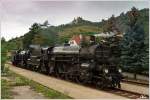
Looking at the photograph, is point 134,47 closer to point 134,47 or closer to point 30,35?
point 134,47

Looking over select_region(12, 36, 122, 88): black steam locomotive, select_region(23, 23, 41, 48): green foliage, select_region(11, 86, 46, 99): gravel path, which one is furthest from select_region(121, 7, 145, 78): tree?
select_region(23, 23, 41, 48): green foliage

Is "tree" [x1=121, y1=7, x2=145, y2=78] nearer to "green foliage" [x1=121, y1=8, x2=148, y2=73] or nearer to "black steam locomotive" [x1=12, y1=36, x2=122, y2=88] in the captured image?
"green foliage" [x1=121, y1=8, x2=148, y2=73]

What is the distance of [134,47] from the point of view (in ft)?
94.7

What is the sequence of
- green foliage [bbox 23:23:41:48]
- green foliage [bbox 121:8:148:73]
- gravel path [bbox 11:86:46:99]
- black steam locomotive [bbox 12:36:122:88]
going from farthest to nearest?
green foliage [bbox 23:23:41:48]
green foliage [bbox 121:8:148:73]
black steam locomotive [bbox 12:36:122:88]
gravel path [bbox 11:86:46:99]

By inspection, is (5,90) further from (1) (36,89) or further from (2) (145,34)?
(2) (145,34)

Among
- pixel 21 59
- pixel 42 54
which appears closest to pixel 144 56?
pixel 42 54

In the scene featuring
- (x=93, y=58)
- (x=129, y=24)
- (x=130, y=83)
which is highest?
(x=129, y=24)

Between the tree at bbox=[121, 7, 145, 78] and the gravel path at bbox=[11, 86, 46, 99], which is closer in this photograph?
the gravel path at bbox=[11, 86, 46, 99]

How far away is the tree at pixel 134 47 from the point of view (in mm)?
28297

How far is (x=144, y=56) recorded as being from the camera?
27641 millimetres

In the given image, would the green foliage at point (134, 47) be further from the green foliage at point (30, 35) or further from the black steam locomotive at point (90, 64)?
the green foliage at point (30, 35)

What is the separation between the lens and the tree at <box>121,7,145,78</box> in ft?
92.8

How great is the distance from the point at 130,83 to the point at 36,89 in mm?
8483

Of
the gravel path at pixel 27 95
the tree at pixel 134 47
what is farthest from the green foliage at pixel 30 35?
the gravel path at pixel 27 95
